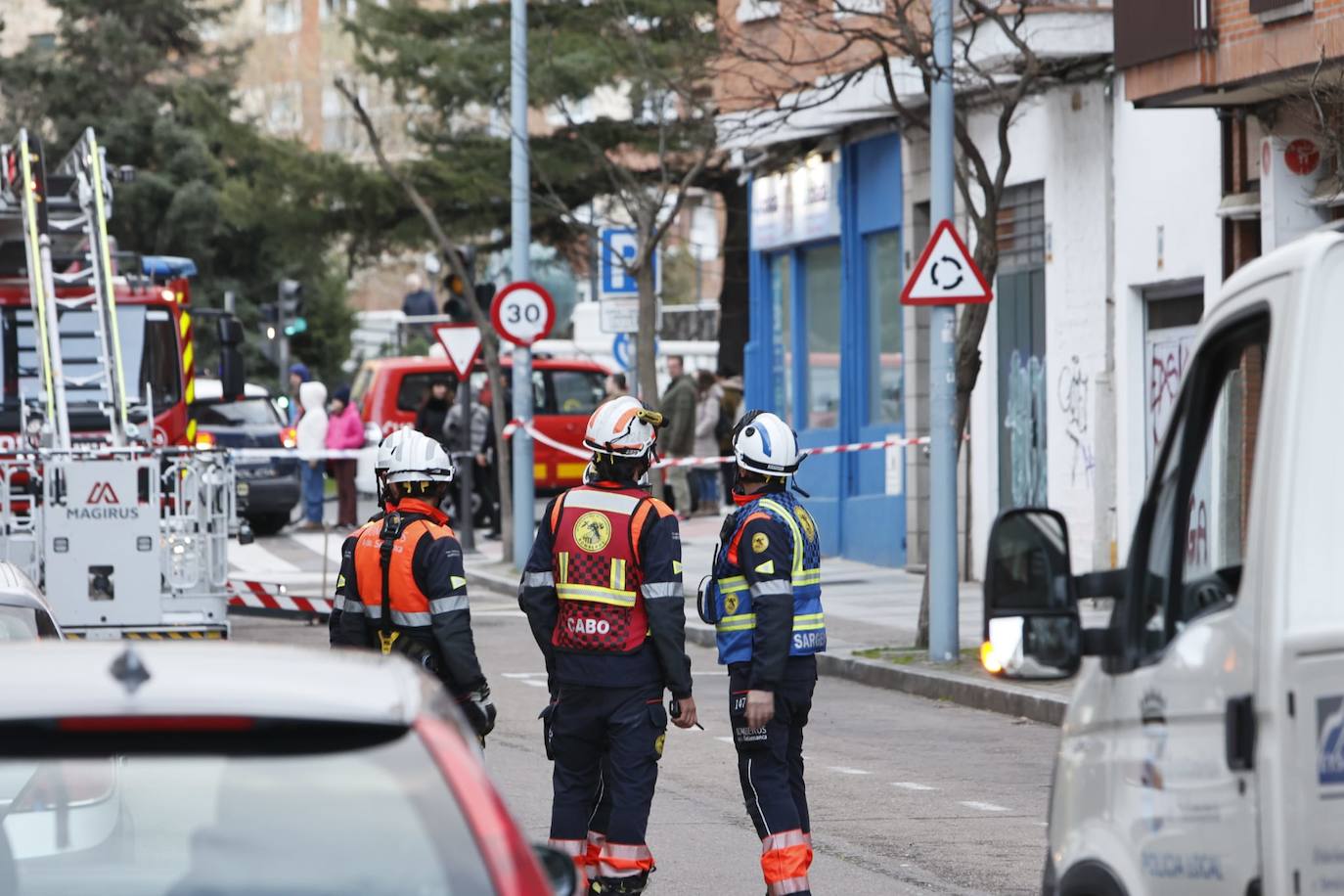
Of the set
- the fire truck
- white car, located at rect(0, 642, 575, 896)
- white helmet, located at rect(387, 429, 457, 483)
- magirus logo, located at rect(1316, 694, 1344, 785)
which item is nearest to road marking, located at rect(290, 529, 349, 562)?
the fire truck

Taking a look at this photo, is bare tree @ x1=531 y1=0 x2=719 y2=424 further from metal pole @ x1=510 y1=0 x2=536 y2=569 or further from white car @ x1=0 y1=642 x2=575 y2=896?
white car @ x1=0 y1=642 x2=575 y2=896

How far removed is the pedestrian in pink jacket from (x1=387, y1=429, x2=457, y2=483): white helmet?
2173 centimetres

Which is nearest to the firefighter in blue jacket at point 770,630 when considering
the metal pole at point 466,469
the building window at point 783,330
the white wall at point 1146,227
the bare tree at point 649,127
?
the white wall at point 1146,227

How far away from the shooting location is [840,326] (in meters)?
26.2

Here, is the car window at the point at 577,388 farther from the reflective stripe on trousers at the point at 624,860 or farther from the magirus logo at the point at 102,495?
the reflective stripe on trousers at the point at 624,860

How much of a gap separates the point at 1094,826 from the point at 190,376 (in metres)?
18.0

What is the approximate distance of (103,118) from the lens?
50688 mm

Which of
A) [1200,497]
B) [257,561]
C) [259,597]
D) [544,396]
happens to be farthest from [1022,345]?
[1200,497]

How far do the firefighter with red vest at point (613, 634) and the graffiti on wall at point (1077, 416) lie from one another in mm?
12879

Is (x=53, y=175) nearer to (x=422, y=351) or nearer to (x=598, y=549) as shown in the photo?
(x=598, y=549)

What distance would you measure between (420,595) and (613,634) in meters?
0.74

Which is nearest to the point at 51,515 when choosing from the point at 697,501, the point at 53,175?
the point at 53,175

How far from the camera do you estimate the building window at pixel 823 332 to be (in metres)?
26.5

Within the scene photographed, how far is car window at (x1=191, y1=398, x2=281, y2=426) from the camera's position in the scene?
3155 centimetres
